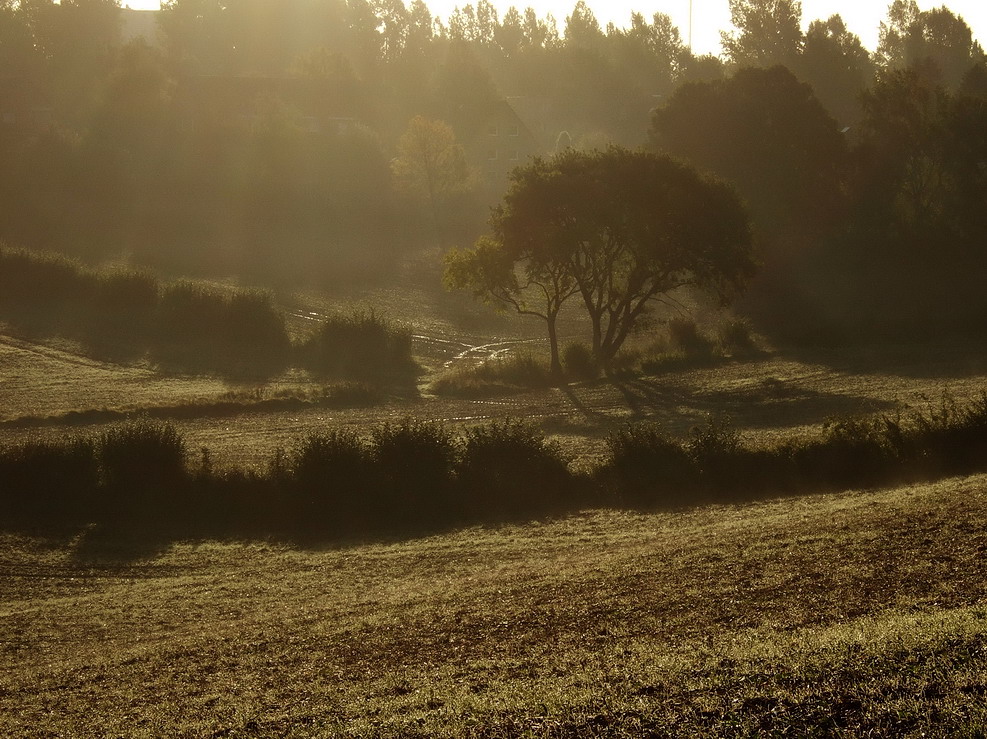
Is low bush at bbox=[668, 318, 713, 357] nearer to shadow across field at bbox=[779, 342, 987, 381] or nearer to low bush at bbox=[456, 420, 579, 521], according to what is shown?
shadow across field at bbox=[779, 342, 987, 381]

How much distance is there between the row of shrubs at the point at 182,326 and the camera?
3922 centimetres

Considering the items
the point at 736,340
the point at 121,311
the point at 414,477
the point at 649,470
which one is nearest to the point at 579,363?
the point at 736,340

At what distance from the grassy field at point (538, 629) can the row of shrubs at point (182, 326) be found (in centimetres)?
2266

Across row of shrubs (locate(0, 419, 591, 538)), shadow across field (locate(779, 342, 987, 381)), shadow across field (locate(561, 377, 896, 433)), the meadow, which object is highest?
shadow across field (locate(779, 342, 987, 381))

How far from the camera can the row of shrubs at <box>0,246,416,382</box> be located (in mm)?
39219

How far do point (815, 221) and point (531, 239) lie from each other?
24938mm

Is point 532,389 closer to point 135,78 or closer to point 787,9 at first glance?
point 135,78

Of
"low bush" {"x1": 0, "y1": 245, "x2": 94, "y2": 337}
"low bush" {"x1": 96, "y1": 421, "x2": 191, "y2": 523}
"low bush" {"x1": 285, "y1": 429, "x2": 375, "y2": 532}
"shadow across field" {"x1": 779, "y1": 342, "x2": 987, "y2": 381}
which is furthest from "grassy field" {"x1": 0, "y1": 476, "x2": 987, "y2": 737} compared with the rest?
"low bush" {"x1": 0, "y1": 245, "x2": 94, "y2": 337}

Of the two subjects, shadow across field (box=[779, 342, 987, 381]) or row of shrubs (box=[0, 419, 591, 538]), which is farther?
shadow across field (box=[779, 342, 987, 381])

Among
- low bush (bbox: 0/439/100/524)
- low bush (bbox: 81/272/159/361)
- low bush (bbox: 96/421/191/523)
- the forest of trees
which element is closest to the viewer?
low bush (bbox: 0/439/100/524)

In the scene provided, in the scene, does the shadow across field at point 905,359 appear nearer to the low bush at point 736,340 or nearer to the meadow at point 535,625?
the low bush at point 736,340

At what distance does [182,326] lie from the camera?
43250mm

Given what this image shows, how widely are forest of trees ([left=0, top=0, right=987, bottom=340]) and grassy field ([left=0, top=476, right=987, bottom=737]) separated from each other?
28838 millimetres

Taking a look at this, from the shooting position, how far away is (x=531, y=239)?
123 ft
